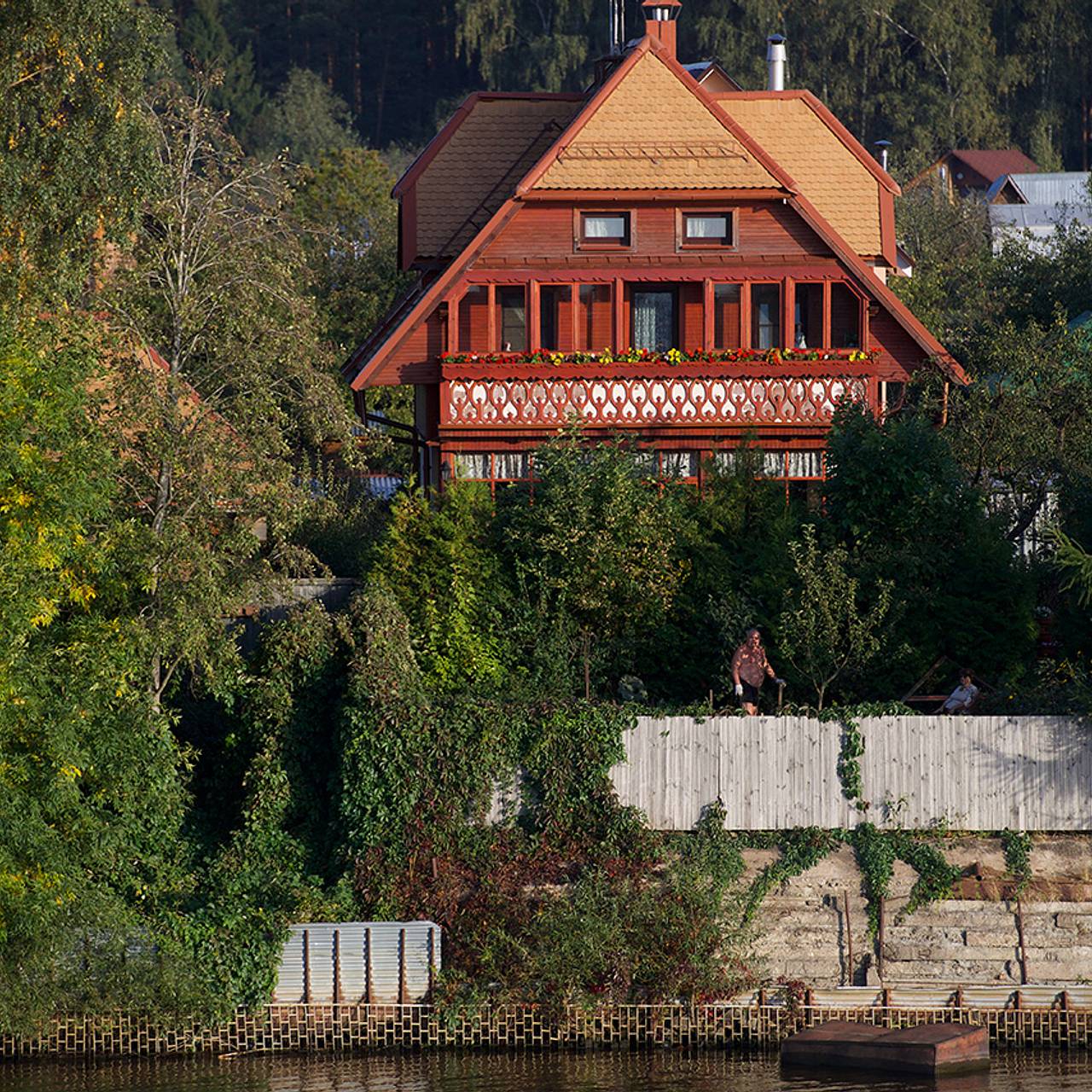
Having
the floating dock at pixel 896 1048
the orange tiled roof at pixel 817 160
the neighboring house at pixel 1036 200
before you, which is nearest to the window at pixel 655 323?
the orange tiled roof at pixel 817 160

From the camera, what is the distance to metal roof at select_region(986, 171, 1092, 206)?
83312 millimetres

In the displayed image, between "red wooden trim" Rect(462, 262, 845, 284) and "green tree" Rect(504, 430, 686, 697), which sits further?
"red wooden trim" Rect(462, 262, 845, 284)

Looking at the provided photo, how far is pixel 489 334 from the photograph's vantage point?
37.1 metres

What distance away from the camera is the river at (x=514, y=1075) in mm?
25438

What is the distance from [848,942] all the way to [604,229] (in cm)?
1407

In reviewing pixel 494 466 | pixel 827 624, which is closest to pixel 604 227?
pixel 494 466

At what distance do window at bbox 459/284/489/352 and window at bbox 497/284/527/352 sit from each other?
0.84 feet

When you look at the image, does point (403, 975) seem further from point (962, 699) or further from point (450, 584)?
point (962, 699)

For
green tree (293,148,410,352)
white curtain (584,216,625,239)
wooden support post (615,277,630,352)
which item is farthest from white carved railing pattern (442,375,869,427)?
green tree (293,148,410,352)

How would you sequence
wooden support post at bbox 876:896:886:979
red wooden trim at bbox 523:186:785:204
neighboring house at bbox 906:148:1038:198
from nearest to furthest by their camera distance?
wooden support post at bbox 876:896:886:979
red wooden trim at bbox 523:186:785:204
neighboring house at bbox 906:148:1038:198

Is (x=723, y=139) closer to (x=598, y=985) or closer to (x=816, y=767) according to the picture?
(x=816, y=767)

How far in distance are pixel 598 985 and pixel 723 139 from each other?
51.6ft

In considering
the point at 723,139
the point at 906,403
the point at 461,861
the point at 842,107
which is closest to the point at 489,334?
the point at 723,139

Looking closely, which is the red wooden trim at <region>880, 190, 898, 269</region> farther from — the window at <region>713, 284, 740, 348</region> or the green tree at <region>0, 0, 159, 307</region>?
the green tree at <region>0, 0, 159, 307</region>
